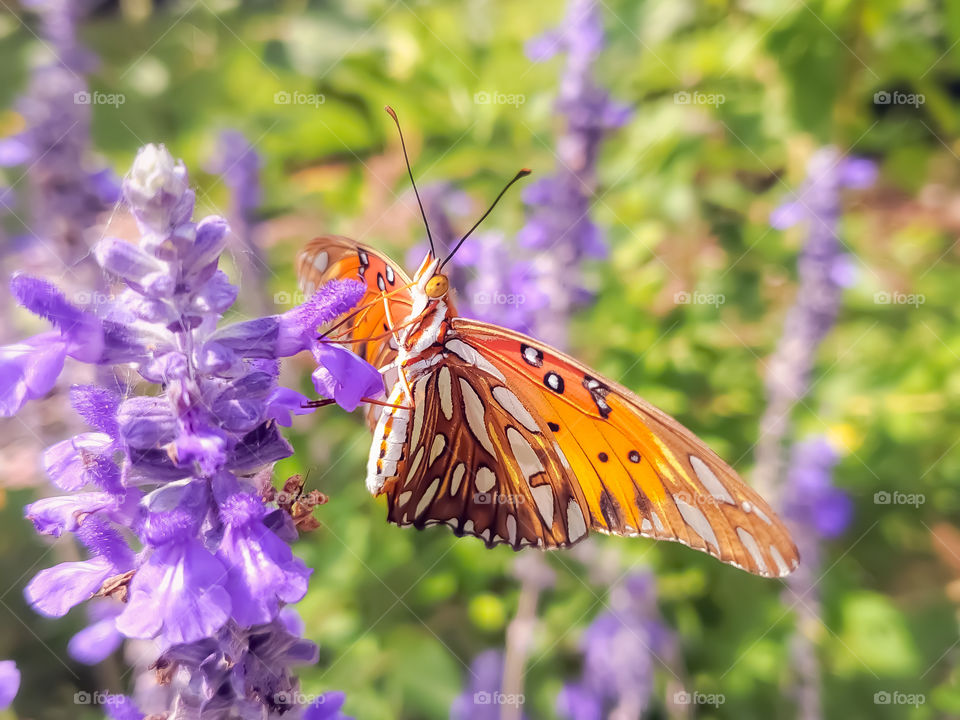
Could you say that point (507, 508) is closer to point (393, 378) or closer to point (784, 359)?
point (393, 378)

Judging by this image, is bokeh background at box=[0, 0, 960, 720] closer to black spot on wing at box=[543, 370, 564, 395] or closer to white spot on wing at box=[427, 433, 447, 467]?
white spot on wing at box=[427, 433, 447, 467]

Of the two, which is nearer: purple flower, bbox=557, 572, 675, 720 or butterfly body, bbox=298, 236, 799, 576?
butterfly body, bbox=298, 236, 799, 576

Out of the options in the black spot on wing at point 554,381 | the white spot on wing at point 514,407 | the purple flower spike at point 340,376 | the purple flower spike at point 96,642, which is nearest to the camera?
the purple flower spike at point 340,376

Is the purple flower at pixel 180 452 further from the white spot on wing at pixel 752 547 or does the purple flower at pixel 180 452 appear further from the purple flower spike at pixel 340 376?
the white spot on wing at pixel 752 547

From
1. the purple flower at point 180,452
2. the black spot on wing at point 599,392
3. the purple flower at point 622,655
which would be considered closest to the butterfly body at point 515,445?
the black spot on wing at point 599,392

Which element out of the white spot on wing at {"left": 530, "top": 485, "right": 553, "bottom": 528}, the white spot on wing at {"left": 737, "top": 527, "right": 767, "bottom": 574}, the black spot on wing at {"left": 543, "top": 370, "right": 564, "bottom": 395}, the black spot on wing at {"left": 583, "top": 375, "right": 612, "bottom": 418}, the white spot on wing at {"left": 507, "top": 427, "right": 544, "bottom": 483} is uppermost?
the black spot on wing at {"left": 543, "top": 370, "right": 564, "bottom": 395}

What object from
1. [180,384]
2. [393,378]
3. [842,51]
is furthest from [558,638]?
[842,51]

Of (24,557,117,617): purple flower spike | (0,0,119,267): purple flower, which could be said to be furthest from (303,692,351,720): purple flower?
(0,0,119,267): purple flower
